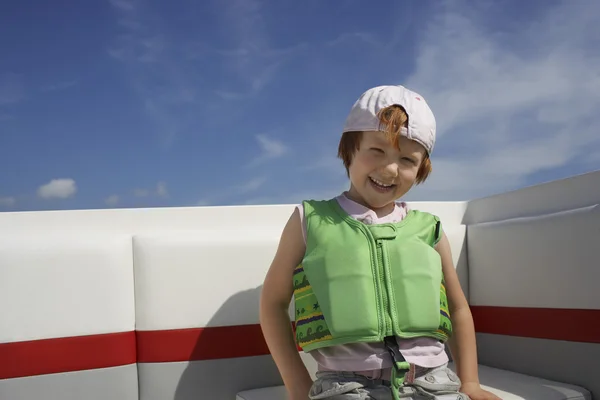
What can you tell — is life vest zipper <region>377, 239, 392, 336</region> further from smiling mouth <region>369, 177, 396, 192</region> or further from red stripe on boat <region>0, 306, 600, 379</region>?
red stripe on boat <region>0, 306, 600, 379</region>

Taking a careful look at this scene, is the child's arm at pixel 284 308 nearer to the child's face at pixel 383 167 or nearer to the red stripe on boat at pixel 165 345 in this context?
the child's face at pixel 383 167

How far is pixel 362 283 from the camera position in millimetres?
1342

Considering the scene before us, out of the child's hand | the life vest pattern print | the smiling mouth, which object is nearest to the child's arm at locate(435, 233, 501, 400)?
the child's hand

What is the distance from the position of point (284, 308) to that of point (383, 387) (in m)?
0.31

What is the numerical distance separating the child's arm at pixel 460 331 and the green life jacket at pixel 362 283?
0.13m

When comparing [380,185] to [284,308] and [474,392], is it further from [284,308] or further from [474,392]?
[474,392]

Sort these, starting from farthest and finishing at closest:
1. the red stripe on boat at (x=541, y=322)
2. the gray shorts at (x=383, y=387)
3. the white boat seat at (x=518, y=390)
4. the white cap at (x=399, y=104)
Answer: the red stripe on boat at (x=541, y=322), the white boat seat at (x=518, y=390), the white cap at (x=399, y=104), the gray shorts at (x=383, y=387)

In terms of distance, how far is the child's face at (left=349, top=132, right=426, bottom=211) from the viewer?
1397 millimetres

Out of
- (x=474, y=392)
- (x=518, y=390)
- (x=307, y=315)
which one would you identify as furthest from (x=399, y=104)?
(x=518, y=390)

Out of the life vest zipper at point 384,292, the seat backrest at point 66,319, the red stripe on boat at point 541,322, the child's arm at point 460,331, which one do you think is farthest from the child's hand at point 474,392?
the seat backrest at point 66,319

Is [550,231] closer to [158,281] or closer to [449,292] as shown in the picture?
[449,292]

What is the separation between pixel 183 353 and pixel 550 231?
1.14 metres

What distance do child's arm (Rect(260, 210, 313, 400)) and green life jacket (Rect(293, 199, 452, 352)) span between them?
3 centimetres

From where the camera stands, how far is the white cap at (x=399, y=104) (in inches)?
54.6
